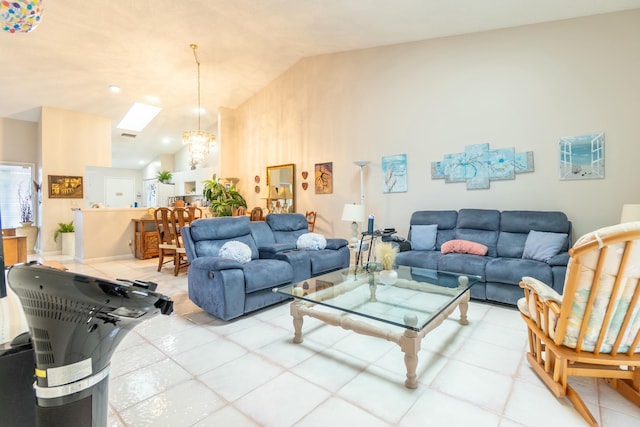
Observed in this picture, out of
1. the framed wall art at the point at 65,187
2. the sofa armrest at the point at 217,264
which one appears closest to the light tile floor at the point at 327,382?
the sofa armrest at the point at 217,264

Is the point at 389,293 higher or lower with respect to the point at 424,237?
lower

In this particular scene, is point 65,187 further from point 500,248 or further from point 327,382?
point 500,248

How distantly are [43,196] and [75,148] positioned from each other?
3.90 feet

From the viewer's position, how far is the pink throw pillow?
11.9 feet

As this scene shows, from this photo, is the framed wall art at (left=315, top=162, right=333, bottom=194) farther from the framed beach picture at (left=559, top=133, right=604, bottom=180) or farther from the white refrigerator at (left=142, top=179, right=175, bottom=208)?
the white refrigerator at (left=142, top=179, right=175, bottom=208)

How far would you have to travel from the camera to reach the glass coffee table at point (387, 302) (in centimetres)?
186

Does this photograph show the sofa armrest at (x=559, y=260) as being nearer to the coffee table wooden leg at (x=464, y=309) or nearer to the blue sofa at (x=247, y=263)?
the coffee table wooden leg at (x=464, y=309)

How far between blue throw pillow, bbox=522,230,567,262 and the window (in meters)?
9.31

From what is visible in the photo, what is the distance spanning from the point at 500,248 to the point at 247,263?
2.99 meters

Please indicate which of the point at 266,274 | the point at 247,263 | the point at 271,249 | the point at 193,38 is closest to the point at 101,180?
the point at 193,38

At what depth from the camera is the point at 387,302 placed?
95.0 inches

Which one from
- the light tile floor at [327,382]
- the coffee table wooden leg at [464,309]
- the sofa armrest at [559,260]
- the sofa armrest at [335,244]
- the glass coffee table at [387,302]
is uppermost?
the sofa armrest at [335,244]

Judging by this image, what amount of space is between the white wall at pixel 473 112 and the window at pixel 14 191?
579 centimetres

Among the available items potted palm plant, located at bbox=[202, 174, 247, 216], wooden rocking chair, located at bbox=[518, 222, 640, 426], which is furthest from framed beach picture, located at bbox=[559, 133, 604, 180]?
potted palm plant, located at bbox=[202, 174, 247, 216]
